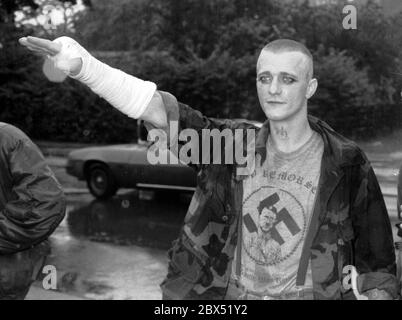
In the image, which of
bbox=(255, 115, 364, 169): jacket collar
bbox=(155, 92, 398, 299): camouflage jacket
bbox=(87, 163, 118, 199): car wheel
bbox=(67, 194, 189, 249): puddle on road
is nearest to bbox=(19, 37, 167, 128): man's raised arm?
bbox=(155, 92, 398, 299): camouflage jacket

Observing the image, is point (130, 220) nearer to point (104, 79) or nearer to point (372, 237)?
point (372, 237)

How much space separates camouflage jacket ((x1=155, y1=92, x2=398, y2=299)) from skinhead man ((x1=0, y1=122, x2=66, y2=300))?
535 mm

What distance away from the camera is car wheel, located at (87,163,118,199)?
9.66 meters

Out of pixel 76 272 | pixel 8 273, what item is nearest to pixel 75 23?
pixel 76 272

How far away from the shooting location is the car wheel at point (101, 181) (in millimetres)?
9656

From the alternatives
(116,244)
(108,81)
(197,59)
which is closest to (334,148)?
(108,81)

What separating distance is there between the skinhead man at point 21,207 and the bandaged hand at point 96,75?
0.59 m

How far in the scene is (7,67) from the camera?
17.8 metres

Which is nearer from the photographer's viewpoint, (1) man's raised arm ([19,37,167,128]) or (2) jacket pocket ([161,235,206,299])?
(1) man's raised arm ([19,37,167,128])

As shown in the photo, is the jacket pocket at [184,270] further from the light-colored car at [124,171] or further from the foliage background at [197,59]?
the light-colored car at [124,171]

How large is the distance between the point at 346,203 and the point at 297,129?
0.96 ft

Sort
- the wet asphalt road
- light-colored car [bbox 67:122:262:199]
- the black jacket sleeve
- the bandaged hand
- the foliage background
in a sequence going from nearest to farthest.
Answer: the bandaged hand, the black jacket sleeve, the wet asphalt road, the foliage background, light-colored car [bbox 67:122:262:199]

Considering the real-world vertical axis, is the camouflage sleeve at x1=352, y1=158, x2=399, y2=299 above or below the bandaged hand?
below

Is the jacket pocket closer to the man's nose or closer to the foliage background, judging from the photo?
the man's nose
